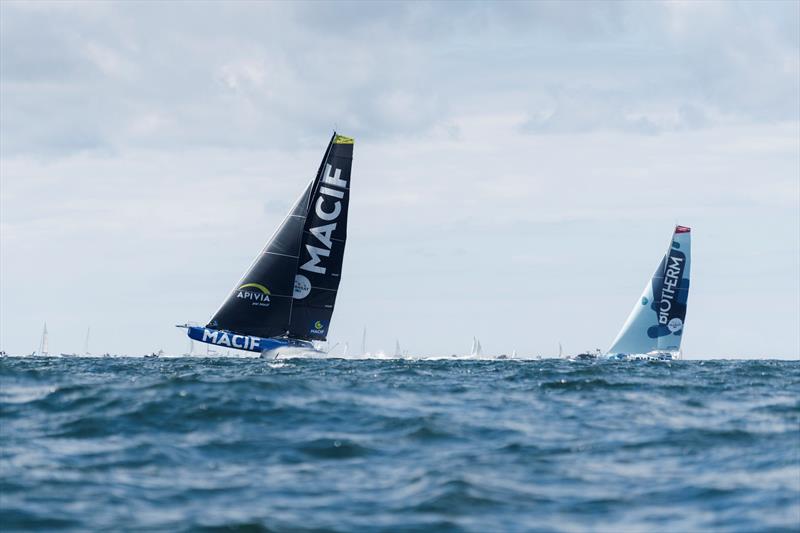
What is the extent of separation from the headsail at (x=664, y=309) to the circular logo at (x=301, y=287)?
3958cm

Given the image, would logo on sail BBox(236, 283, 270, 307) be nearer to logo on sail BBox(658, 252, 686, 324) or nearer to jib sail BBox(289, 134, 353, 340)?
jib sail BBox(289, 134, 353, 340)

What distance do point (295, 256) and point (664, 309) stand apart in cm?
4278

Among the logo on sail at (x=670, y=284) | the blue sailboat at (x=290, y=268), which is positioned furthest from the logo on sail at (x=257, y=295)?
the logo on sail at (x=670, y=284)

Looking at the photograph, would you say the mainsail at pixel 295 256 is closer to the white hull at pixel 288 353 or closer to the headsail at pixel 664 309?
the white hull at pixel 288 353

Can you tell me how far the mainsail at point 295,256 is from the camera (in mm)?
64500

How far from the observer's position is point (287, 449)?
17.7m

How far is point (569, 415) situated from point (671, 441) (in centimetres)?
397

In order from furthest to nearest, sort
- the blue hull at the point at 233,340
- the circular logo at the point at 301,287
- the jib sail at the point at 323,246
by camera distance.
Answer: the circular logo at the point at 301,287 < the jib sail at the point at 323,246 < the blue hull at the point at 233,340

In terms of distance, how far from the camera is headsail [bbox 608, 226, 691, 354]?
9406 cm

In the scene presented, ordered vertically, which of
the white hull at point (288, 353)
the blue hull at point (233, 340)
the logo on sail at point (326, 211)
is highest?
the logo on sail at point (326, 211)

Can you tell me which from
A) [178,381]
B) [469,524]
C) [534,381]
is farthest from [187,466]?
[534,381]


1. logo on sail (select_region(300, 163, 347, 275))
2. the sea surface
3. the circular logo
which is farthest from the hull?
the sea surface

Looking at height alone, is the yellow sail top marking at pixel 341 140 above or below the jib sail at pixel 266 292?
above

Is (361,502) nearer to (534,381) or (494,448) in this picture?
(494,448)
